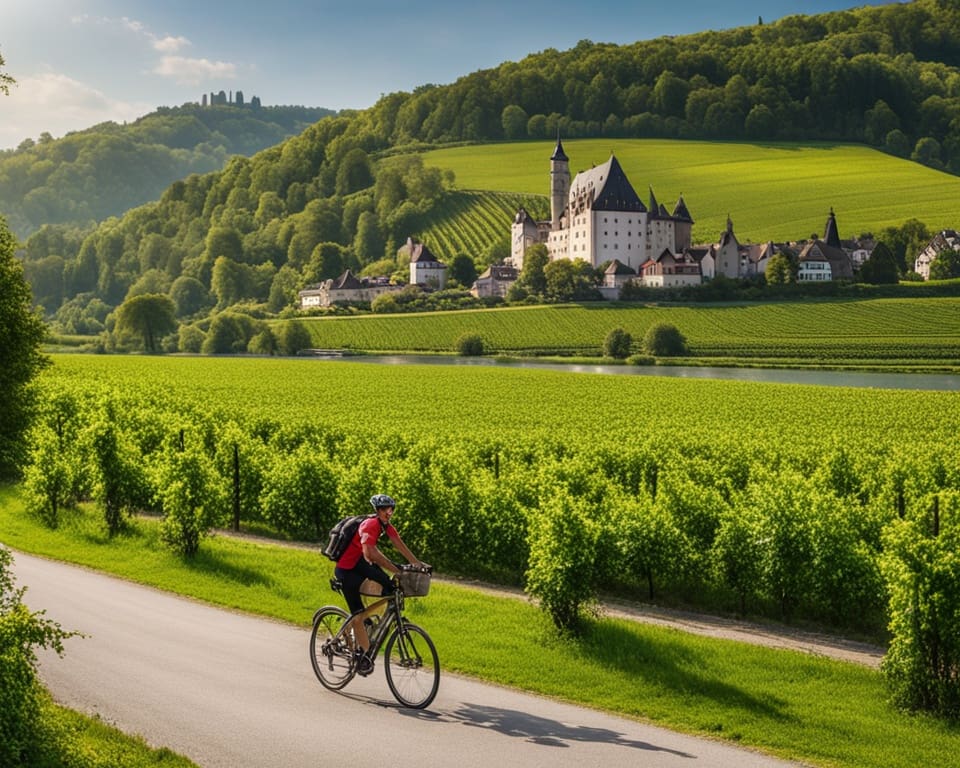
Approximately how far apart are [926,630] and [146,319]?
14440 cm

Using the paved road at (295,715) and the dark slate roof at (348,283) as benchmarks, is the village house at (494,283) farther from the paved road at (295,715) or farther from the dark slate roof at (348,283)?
the paved road at (295,715)

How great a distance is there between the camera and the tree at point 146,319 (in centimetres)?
14450

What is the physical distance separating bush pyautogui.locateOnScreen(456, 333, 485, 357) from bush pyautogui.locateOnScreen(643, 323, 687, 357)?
2127 centimetres

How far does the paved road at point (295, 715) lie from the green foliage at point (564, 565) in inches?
98.3

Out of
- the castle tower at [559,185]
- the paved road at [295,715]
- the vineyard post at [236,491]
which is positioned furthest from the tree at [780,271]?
the paved road at [295,715]

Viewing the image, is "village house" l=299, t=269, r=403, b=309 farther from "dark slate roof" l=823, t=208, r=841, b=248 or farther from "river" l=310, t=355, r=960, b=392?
"dark slate roof" l=823, t=208, r=841, b=248

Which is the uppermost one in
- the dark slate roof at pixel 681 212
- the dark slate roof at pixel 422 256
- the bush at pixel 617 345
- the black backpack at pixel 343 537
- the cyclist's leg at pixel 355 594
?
the dark slate roof at pixel 681 212

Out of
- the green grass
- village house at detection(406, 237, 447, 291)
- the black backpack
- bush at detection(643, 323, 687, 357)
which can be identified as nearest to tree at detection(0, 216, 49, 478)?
the green grass

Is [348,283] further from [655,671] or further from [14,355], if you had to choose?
[655,671]

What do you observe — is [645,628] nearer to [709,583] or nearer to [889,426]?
[709,583]

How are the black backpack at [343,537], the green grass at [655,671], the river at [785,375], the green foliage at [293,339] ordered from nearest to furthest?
the green grass at [655,671] < the black backpack at [343,537] < the river at [785,375] < the green foliage at [293,339]

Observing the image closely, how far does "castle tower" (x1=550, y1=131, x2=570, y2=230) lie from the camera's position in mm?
193000

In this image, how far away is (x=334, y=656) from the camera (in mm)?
13203

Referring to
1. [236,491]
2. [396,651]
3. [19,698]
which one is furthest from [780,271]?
[19,698]
